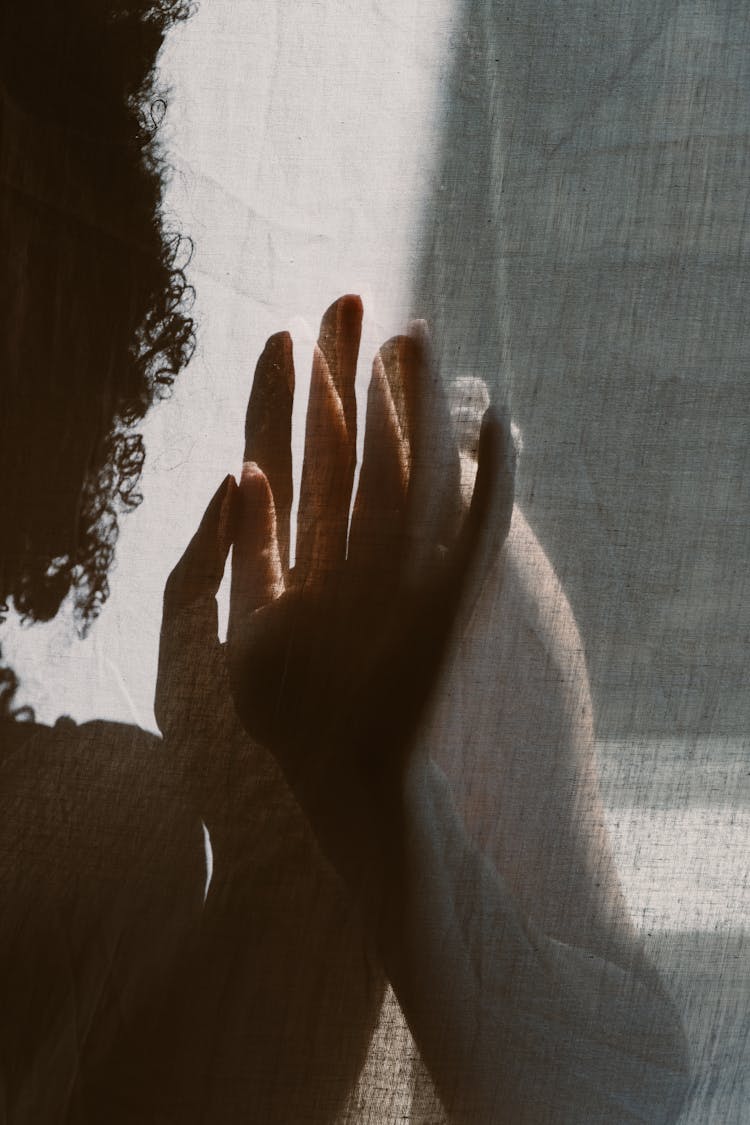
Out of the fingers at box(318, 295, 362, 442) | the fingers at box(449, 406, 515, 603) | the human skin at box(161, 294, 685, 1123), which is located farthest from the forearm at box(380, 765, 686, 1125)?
the fingers at box(318, 295, 362, 442)

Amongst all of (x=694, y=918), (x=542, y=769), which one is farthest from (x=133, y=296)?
(x=694, y=918)

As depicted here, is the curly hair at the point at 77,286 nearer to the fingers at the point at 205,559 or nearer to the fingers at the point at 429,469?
the fingers at the point at 205,559

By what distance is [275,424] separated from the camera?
1.73 ft

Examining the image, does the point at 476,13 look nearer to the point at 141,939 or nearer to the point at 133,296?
the point at 133,296

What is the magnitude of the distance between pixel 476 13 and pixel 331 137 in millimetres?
102

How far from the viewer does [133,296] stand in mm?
555

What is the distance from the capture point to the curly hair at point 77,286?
0.55m

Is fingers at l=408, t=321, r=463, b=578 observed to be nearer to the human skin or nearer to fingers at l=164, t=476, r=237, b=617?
the human skin

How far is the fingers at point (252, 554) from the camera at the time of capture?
53 centimetres

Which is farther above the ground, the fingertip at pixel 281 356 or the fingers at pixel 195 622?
the fingertip at pixel 281 356

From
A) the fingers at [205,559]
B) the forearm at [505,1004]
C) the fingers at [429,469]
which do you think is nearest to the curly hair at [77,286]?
the fingers at [205,559]

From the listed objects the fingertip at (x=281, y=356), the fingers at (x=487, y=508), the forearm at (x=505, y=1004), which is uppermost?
the fingertip at (x=281, y=356)

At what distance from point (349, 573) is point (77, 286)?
25 cm

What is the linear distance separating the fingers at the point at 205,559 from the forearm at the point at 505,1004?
0.55ft
